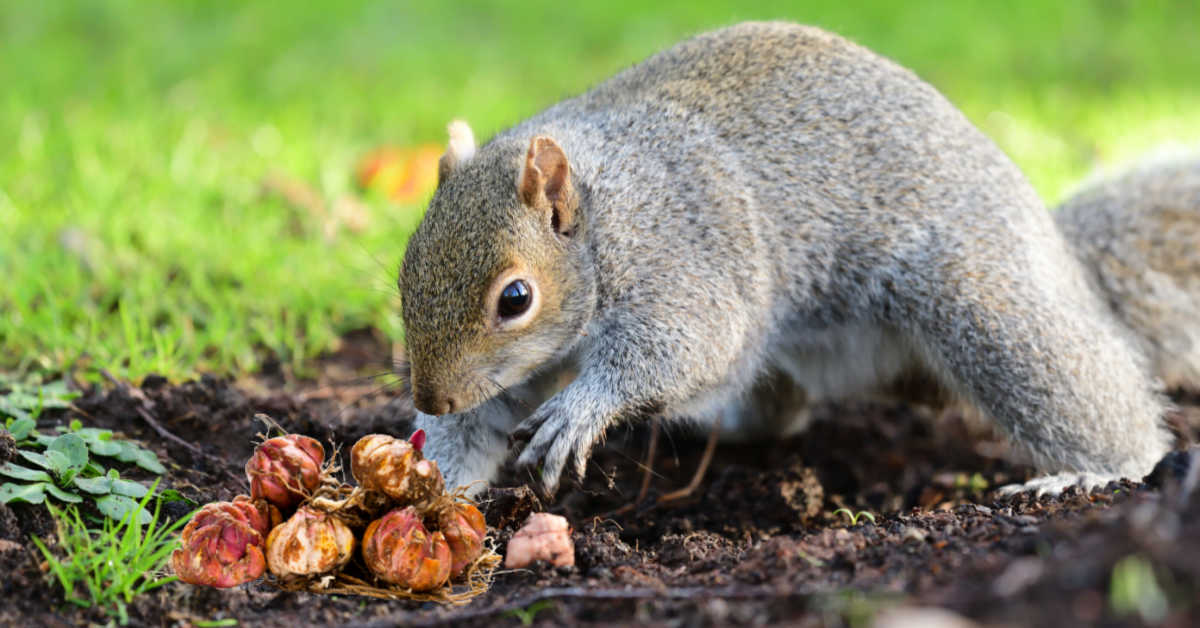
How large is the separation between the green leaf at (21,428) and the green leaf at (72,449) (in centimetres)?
7

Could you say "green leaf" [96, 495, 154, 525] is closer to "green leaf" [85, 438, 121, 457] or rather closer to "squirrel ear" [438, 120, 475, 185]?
"green leaf" [85, 438, 121, 457]

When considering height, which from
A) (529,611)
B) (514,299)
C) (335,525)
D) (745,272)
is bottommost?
(529,611)

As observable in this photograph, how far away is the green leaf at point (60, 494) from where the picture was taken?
2324mm

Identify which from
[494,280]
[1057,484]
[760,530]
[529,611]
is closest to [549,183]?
[494,280]

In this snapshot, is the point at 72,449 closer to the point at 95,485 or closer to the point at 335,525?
the point at 95,485

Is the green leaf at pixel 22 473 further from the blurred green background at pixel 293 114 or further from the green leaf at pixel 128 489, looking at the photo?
the blurred green background at pixel 293 114

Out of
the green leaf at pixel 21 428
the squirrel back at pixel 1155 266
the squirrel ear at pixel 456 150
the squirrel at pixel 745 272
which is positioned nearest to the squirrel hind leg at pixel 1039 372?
the squirrel at pixel 745 272

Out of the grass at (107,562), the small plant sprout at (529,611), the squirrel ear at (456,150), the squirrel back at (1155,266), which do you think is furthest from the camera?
the squirrel back at (1155,266)

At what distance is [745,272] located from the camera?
3.04 m

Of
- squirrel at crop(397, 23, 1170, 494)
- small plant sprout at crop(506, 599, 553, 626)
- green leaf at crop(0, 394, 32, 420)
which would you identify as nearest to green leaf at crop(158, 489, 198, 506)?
green leaf at crop(0, 394, 32, 420)

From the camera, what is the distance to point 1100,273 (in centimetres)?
353

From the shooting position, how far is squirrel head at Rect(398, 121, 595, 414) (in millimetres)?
2584

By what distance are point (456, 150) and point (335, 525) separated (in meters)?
1.17

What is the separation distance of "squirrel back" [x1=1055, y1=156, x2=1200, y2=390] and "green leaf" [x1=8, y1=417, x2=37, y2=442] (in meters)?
2.98
